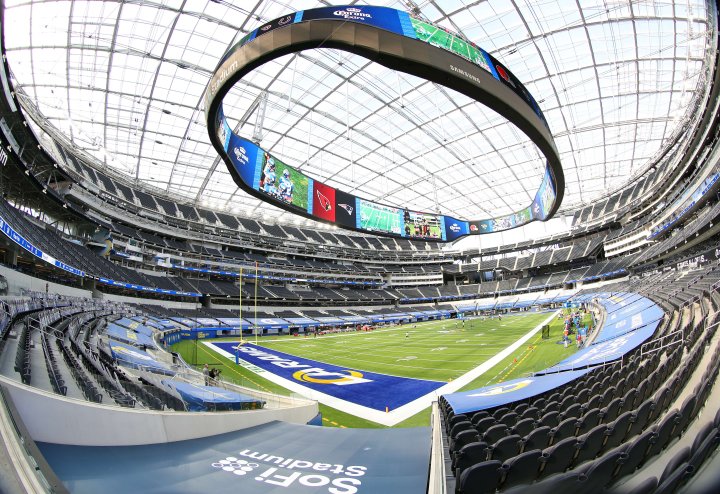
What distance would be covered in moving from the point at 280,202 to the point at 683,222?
42679 mm

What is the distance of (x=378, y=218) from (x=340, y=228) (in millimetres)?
6347

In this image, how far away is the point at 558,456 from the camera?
11.0 ft

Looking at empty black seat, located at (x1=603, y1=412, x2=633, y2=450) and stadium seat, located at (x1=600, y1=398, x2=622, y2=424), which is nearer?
empty black seat, located at (x1=603, y1=412, x2=633, y2=450)

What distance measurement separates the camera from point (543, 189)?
858 inches

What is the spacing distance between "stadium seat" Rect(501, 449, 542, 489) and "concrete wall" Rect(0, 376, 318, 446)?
552cm

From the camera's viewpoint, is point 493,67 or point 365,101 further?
point 365,101

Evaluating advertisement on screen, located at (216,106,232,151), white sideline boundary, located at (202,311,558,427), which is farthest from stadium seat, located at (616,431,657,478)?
advertisement on screen, located at (216,106,232,151)

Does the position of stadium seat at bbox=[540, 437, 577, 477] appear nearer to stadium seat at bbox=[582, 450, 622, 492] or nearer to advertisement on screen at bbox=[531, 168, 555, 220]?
stadium seat at bbox=[582, 450, 622, 492]

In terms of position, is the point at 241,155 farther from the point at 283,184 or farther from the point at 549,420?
the point at 549,420

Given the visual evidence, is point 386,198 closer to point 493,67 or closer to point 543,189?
point 543,189

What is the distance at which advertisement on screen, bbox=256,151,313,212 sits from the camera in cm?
1502

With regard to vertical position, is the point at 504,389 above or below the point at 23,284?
below

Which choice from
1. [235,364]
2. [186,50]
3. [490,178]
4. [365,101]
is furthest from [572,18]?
[235,364]

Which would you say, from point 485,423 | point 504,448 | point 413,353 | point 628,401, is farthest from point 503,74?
point 413,353
